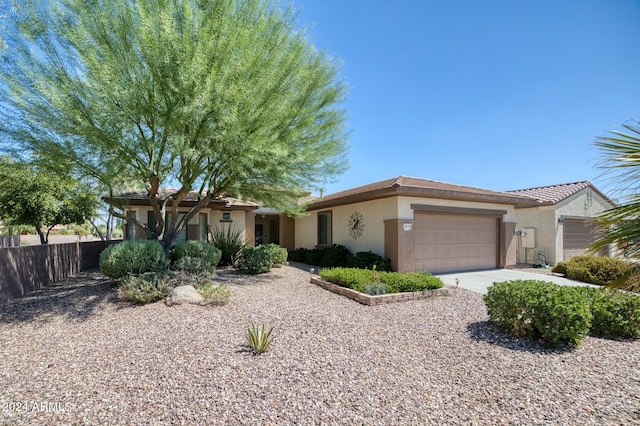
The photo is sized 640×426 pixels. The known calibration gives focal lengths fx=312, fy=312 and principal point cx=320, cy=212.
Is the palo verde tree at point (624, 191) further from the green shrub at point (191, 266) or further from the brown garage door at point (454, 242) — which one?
the brown garage door at point (454, 242)

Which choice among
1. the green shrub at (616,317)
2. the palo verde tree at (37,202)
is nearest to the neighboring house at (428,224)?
the green shrub at (616,317)

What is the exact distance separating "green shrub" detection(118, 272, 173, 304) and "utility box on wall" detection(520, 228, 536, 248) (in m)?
16.7

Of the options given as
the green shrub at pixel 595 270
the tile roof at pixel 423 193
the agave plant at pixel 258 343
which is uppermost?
the tile roof at pixel 423 193

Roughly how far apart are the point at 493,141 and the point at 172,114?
13.2 m

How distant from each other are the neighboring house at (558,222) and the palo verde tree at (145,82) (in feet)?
46.9

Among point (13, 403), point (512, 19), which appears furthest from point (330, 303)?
point (512, 19)

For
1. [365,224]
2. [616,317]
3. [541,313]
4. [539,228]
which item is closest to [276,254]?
[365,224]

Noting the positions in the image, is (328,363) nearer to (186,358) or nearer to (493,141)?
(186,358)

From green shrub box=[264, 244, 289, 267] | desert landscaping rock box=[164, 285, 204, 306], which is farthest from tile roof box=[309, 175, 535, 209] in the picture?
desert landscaping rock box=[164, 285, 204, 306]

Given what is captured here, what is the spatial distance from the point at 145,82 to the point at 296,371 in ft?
21.2

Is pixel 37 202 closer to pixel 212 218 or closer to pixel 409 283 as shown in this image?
pixel 212 218

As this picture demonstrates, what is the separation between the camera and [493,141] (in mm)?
14023

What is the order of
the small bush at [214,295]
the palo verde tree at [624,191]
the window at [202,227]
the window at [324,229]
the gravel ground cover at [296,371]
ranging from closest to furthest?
the palo verde tree at [624,191] → the gravel ground cover at [296,371] → the small bush at [214,295] → the window at [202,227] → the window at [324,229]

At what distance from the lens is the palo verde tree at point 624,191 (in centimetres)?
219
